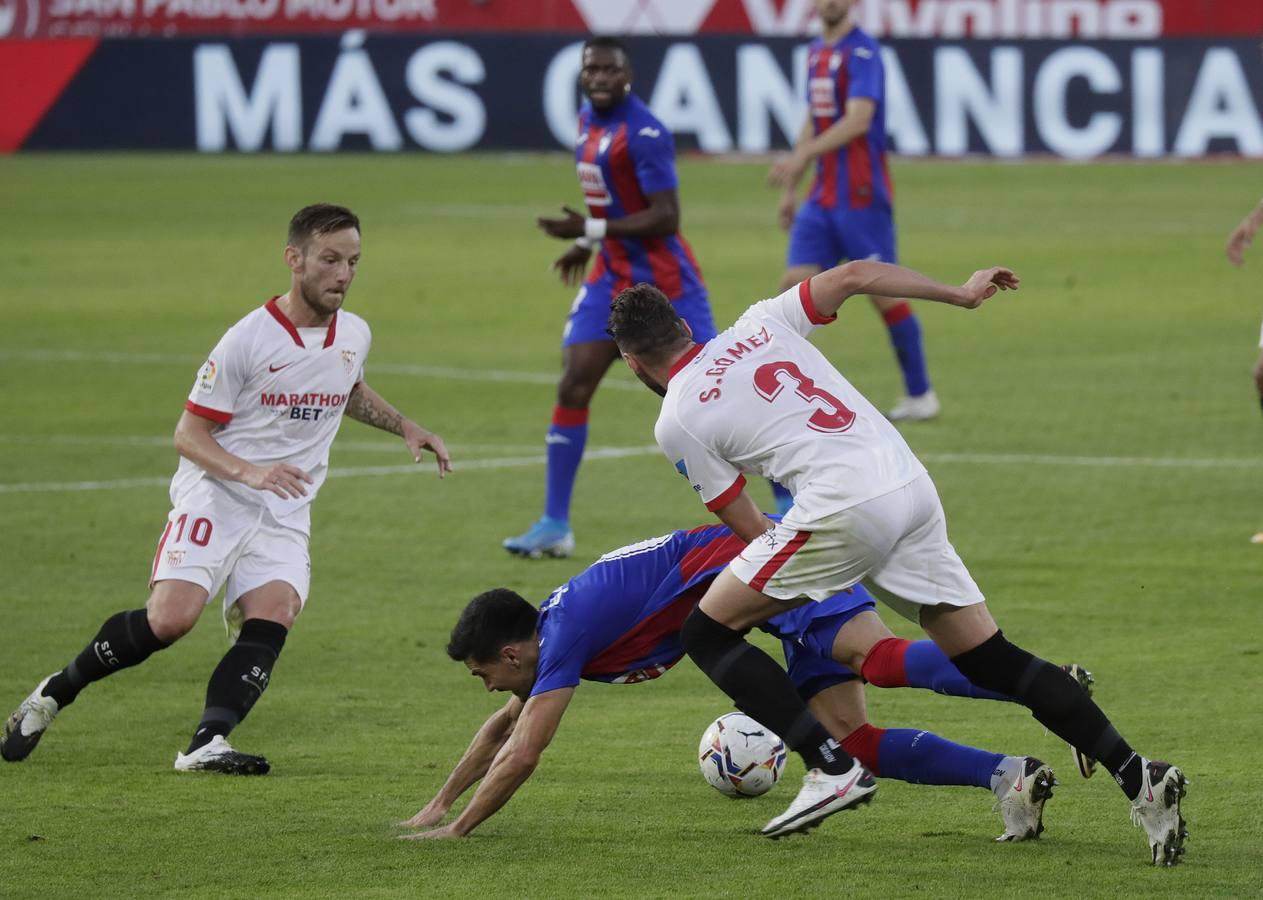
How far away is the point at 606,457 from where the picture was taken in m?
12.6

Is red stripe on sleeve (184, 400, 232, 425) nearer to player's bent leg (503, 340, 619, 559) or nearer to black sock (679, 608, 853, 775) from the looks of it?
black sock (679, 608, 853, 775)

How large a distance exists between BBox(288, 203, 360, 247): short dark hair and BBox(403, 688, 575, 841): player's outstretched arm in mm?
1859

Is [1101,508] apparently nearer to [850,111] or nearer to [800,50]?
[850,111]

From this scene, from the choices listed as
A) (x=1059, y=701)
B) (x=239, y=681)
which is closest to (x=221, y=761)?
(x=239, y=681)

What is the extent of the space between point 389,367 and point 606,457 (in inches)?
140

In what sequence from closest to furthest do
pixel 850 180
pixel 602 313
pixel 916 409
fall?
pixel 602 313 → pixel 916 409 → pixel 850 180

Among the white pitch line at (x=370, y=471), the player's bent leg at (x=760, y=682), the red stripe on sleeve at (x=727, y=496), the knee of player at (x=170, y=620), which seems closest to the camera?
the player's bent leg at (x=760, y=682)

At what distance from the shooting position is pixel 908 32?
3366cm

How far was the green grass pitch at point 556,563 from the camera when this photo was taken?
19.2ft

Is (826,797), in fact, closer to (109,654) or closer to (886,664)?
(886,664)

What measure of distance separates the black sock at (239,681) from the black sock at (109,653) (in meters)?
0.22

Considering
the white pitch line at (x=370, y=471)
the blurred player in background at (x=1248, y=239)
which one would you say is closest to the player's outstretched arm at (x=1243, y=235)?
the blurred player in background at (x=1248, y=239)

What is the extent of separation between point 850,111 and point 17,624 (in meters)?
6.69

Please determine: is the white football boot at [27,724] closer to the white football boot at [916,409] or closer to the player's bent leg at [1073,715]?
the player's bent leg at [1073,715]
